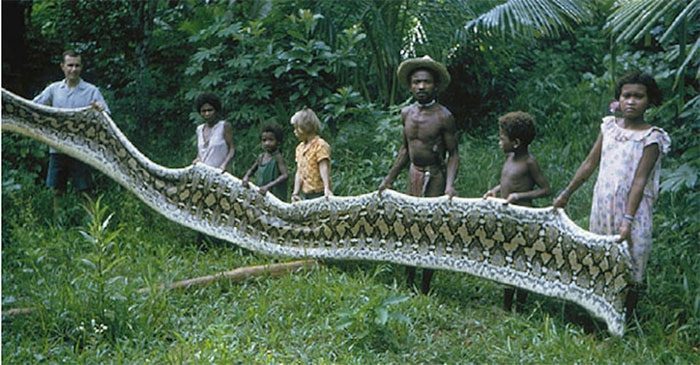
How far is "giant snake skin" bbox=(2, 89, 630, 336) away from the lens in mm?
4566

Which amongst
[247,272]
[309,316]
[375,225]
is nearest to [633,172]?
[375,225]

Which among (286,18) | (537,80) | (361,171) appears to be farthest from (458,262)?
(537,80)

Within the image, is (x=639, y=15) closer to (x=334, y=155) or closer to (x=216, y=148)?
(x=216, y=148)

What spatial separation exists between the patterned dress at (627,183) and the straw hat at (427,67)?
1.14m

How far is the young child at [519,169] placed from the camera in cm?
496

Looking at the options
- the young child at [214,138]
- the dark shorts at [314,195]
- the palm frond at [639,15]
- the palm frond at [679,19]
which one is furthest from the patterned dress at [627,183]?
the young child at [214,138]

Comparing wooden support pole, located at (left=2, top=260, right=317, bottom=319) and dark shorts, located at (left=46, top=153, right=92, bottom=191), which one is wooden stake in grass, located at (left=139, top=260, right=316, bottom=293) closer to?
wooden support pole, located at (left=2, top=260, right=317, bottom=319)

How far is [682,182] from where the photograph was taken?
15.5 ft

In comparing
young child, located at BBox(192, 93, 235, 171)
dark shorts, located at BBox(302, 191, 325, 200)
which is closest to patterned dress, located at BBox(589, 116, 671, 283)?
dark shorts, located at BBox(302, 191, 325, 200)

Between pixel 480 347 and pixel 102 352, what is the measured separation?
2.03 metres

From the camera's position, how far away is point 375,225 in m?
5.45

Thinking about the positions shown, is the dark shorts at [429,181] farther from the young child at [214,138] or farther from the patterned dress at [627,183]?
the young child at [214,138]

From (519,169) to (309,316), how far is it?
1.54 meters

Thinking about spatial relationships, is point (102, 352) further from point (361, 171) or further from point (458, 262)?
point (361, 171)
